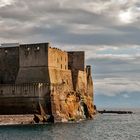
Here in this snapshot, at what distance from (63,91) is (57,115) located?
15.8ft

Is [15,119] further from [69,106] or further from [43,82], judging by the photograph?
[69,106]

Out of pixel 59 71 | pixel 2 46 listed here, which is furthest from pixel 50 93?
pixel 2 46

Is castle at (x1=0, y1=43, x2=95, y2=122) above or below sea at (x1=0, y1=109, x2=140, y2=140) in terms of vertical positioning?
above

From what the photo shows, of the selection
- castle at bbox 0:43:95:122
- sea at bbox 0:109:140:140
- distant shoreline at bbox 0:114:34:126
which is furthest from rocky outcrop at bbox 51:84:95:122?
sea at bbox 0:109:140:140

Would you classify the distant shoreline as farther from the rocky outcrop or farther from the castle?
the rocky outcrop

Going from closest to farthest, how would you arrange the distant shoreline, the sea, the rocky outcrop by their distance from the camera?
the sea
the distant shoreline
the rocky outcrop

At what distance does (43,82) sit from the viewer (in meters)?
77.6

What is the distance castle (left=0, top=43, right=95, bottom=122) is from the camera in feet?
239

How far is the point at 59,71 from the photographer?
82.1 meters

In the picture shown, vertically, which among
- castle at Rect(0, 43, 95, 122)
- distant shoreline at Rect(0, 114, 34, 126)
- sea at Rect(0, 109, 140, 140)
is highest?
castle at Rect(0, 43, 95, 122)

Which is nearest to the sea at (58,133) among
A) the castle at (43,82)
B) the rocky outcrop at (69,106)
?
the rocky outcrop at (69,106)

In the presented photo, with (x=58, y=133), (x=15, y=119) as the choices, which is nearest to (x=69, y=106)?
(x=15, y=119)

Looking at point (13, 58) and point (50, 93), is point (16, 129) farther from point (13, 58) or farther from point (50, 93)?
point (13, 58)

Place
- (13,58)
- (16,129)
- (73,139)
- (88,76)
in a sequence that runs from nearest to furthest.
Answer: (73,139) < (16,129) < (13,58) < (88,76)
